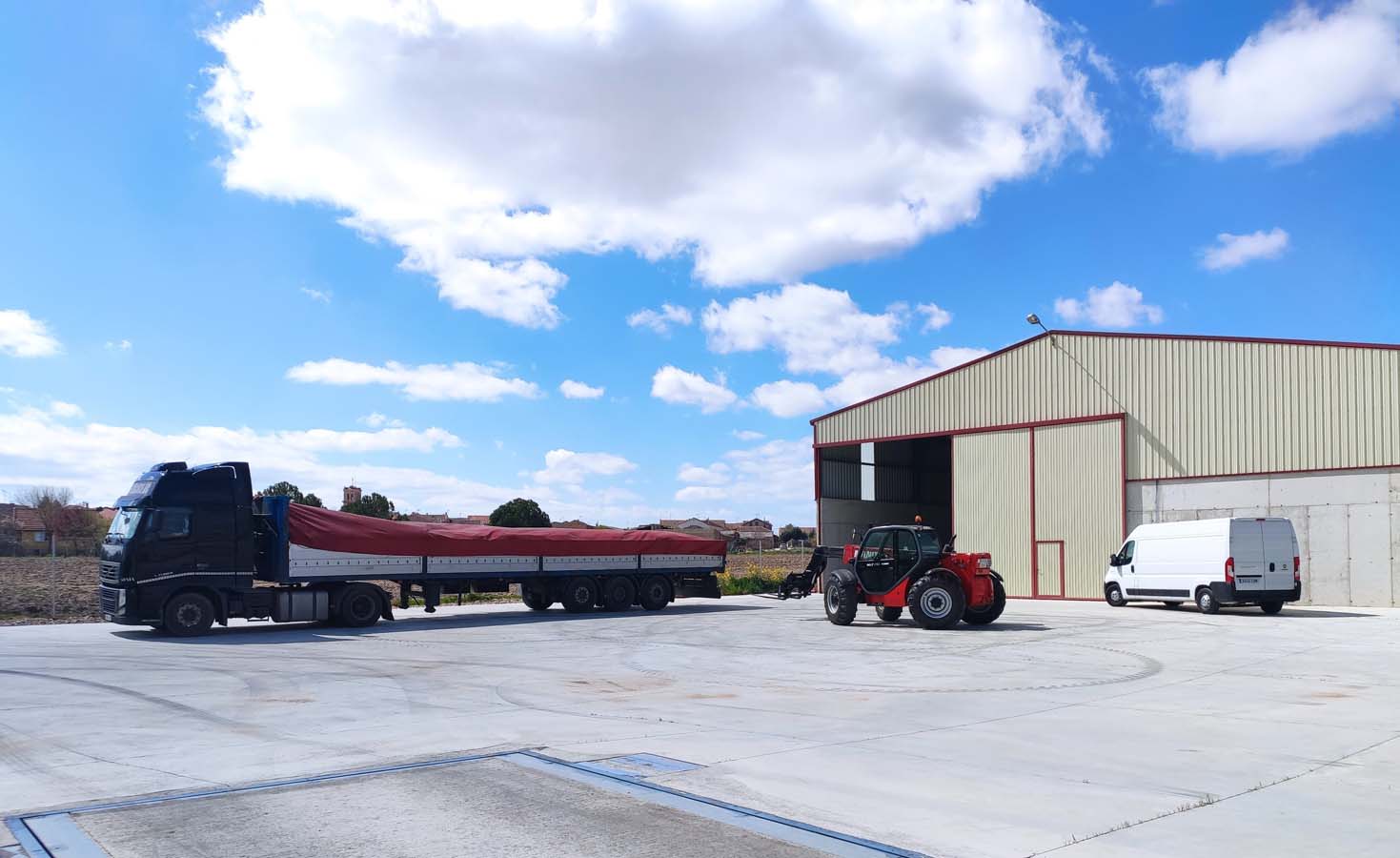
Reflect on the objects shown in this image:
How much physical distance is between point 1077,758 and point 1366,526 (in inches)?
937

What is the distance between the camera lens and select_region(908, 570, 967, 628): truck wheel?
20500 millimetres

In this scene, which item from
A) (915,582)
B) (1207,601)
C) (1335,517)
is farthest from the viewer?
(1335,517)

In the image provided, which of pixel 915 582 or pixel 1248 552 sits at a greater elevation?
pixel 1248 552

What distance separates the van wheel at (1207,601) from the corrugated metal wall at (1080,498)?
6171 mm

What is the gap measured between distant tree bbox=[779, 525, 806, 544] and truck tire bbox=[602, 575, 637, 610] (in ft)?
A: 329

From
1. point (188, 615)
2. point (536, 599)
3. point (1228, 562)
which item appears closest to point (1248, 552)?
point (1228, 562)

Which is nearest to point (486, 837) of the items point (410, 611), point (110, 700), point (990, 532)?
point (110, 700)

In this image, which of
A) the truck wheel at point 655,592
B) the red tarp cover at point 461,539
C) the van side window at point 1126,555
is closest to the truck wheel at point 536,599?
the red tarp cover at point 461,539

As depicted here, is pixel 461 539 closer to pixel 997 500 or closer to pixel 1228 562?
pixel 1228 562

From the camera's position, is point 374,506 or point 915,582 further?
point 374,506

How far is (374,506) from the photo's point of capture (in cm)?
6078

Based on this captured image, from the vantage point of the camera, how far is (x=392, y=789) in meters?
7.01

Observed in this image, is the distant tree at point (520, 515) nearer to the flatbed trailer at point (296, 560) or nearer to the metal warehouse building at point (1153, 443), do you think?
the metal warehouse building at point (1153, 443)

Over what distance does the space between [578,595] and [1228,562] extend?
15.2 m
